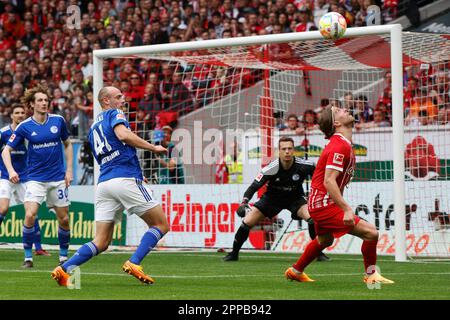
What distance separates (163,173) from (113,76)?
4303 millimetres

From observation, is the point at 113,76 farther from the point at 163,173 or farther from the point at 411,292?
the point at 411,292

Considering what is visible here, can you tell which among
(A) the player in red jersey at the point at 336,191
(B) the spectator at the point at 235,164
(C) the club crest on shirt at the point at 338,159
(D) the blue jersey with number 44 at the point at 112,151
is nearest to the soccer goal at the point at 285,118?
(B) the spectator at the point at 235,164

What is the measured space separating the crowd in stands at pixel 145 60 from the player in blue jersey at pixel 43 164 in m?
5.01

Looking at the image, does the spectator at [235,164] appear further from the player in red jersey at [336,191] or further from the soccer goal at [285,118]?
the player in red jersey at [336,191]

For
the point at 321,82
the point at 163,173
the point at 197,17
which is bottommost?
the point at 163,173

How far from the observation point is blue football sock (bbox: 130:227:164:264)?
10.1 m

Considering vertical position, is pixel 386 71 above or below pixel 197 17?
below

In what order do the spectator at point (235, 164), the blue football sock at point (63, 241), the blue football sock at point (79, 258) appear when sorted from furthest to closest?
the spectator at point (235, 164) → the blue football sock at point (63, 241) → the blue football sock at point (79, 258)

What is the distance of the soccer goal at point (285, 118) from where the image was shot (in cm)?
1580

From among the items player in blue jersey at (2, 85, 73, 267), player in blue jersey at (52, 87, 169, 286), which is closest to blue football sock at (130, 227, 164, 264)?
player in blue jersey at (52, 87, 169, 286)

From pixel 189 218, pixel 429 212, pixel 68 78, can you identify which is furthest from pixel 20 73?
pixel 429 212

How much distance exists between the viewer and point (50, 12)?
1124 inches

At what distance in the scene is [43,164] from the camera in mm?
13852
